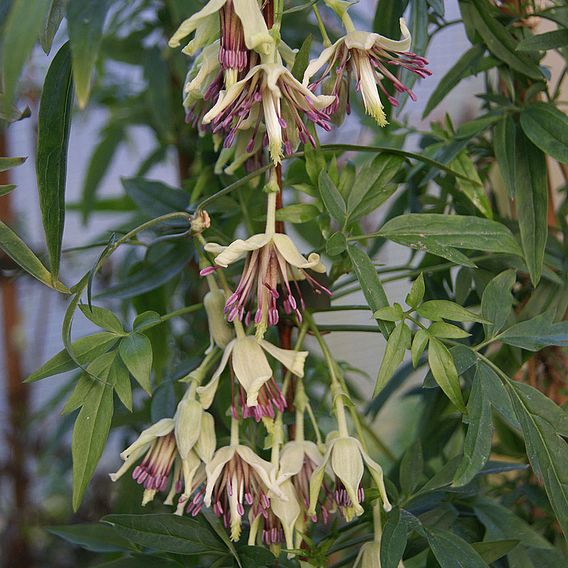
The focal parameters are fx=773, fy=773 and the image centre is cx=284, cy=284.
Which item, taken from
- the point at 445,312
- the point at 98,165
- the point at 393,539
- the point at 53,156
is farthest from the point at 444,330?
the point at 98,165

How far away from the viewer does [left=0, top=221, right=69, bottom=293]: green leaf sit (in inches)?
15.7

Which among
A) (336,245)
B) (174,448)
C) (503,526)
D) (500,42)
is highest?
(500,42)

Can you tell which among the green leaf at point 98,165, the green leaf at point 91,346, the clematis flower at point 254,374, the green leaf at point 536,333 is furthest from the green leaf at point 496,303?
the green leaf at point 98,165

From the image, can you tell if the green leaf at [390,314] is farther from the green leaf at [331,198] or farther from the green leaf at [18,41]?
the green leaf at [18,41]

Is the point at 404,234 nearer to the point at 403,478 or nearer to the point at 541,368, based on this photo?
the point at 403,478

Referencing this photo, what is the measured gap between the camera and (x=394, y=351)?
1.29 ft

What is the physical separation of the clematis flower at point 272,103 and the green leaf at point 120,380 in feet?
0.44

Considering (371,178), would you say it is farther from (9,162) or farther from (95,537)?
(95,537)

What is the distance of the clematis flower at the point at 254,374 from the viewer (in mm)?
411

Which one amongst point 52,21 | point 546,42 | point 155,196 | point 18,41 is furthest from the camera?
point 155,196

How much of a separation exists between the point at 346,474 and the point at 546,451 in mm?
106

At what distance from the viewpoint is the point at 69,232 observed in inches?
64.1

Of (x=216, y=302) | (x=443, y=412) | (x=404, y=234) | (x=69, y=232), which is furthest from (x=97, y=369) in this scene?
(x=69, y=232)

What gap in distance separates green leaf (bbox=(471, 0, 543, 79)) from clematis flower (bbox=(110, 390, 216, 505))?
0.32 metres
